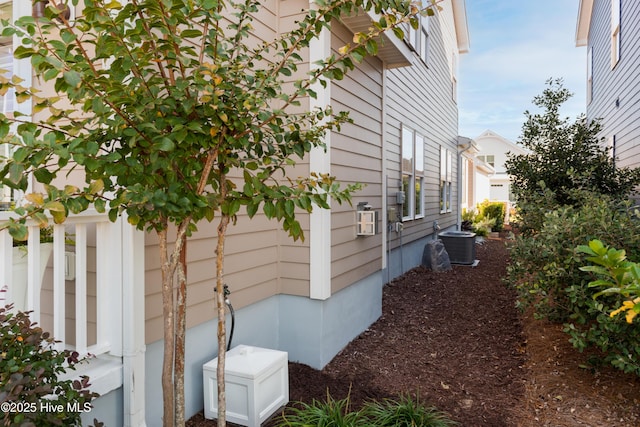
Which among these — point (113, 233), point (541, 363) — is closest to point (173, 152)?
point (113, 233)

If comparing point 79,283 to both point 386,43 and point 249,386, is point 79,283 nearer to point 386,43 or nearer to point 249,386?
point 249,386

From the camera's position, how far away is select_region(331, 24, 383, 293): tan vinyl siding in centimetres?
436

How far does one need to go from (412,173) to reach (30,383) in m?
7.82

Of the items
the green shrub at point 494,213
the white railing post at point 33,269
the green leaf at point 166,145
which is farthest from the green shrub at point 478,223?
the green leaf at point 166,145

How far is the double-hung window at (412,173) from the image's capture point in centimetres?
841

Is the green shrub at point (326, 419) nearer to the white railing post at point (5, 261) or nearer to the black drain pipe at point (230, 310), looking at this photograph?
the black drain pipe at point (230, 310)

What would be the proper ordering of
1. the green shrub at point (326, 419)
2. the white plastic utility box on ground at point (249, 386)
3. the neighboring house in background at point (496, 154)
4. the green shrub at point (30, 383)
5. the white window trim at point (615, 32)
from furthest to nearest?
1. the neighboring house in background at point (496, 154)
2. the white window trim at point (615, 32)
3. the white plastic utility box on ground at point (249, 386)
4. the green shrub at point (326, 419)
5. the green shrub at point (30, 383)

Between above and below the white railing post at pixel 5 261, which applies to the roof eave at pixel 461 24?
above

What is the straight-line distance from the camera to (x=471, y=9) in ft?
46.4

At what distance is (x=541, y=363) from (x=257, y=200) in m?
3.56

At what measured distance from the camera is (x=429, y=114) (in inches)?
408

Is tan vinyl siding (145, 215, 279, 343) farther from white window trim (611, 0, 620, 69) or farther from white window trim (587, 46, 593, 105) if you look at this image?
white window trim (587, 46, 593, 105)

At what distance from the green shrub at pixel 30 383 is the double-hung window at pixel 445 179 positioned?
34.9ft

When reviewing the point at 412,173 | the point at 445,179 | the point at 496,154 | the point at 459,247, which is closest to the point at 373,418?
the point at 412,173
